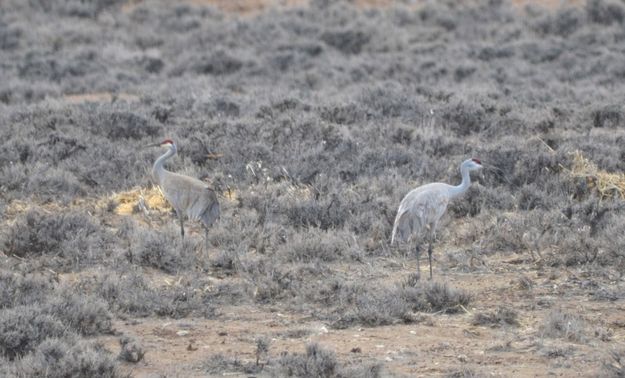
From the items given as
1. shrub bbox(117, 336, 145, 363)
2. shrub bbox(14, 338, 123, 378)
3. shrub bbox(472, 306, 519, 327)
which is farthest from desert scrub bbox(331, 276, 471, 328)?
shrub bbox(14, 338, 123, 378)

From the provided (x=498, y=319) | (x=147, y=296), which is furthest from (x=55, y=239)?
(x=498, y=319)

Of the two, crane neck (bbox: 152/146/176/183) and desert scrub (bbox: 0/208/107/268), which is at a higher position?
crane neck (bbox: 152/146/176/183)

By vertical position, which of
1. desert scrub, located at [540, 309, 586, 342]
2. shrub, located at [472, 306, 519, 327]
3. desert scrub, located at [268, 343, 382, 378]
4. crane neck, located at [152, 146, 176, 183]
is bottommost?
shrub, located at [472, 306, 519, 327]

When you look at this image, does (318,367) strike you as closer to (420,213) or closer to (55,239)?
(420,213)

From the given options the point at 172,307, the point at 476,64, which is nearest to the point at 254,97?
the point at 476,64

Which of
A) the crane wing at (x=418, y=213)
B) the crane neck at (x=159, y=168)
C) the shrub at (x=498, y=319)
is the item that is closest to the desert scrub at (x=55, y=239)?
the crane neck at (x=159, y=168)

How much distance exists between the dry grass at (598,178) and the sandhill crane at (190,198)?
4.67 m

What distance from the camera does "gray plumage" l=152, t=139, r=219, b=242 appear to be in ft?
39.3

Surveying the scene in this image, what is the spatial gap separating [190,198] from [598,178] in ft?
16.5

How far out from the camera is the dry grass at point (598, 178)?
1335cm

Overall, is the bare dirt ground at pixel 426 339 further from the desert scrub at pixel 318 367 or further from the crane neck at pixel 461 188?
the crane neck at pixel 461 188

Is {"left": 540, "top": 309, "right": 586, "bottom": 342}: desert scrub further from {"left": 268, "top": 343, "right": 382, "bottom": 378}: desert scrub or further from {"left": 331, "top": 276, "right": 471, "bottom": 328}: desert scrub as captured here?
{"left": 268, "top": 343, "right": 382, "bottom": 378}: desert scrub

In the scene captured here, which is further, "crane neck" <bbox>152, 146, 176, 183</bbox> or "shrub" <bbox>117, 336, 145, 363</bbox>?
"crane neck" <bbox>152, 146, 176, 183</bbox>

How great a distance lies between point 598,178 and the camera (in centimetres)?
1355
